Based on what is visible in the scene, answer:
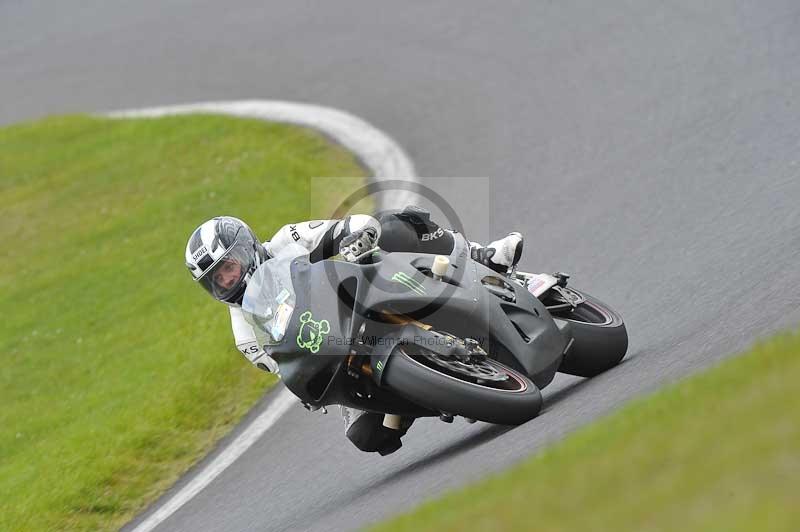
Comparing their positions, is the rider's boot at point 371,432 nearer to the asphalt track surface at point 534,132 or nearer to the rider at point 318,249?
the rider at point 318,249

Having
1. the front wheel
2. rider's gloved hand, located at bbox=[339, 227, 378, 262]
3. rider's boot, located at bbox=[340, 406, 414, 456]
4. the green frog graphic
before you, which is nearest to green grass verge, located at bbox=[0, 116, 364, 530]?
rider's boot, located at bbox=[340, 406, 414, 456]

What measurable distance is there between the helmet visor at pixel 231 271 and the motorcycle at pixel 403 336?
20 cm

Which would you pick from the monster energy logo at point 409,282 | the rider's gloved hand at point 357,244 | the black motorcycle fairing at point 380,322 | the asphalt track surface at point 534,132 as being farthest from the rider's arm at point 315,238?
the asphalt track surface at point 534,132

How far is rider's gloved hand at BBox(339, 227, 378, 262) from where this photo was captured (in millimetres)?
6220

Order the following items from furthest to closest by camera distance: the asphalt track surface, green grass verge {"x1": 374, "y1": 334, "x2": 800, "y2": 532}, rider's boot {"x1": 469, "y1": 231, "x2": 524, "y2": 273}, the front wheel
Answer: rider's boot {"x1": 469, "y1": 231, "x2": 524, "y2": 273} < the asphalt track surface < the front wheel < green grass verge {"x1": 374, "y1": 334, "x2": 800, "y2": 532}

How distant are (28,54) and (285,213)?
8.67 metres

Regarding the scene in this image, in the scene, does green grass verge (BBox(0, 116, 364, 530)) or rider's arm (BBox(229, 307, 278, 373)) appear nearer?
rider's arm (BBox(229, 307, 278, 373))

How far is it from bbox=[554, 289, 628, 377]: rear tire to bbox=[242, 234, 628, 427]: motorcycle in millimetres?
273

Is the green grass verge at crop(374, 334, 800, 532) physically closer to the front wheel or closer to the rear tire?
the front wheel

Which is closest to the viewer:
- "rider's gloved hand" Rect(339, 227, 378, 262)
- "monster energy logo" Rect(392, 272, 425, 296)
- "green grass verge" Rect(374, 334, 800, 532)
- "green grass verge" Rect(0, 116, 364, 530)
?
"green grass verge" Rect(374, 334, 800, 532)

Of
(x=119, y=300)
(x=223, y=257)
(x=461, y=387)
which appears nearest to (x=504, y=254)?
(x=461, y=387)

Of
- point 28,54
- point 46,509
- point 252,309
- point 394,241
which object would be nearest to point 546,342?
point 394,241

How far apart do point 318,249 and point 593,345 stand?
160cm

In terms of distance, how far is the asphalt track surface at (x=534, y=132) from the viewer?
6.75 metres
